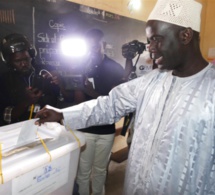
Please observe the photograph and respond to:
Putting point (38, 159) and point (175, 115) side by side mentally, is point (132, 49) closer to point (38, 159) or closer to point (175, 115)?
point (175, 115)

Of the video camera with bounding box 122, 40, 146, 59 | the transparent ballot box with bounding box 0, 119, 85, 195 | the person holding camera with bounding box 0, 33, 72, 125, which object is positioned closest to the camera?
the transparent ballot box with bounding box 0, 119, 85, 195

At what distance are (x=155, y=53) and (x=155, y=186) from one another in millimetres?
582

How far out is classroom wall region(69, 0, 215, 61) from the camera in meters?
1.67

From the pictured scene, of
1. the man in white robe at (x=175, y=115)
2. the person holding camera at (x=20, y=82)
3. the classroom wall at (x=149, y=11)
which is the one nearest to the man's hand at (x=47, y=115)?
the man in white robe at (x=175, y=115)

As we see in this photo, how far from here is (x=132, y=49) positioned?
1979 mm

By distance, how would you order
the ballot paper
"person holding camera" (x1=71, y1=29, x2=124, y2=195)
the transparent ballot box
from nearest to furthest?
1. the transparent ballot box
2. the ballot paper
3. "person holding camera" (x1=71, y1=29, x2=124, y2=195)

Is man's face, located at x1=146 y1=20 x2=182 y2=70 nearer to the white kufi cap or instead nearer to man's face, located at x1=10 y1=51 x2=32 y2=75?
the white kufi cap

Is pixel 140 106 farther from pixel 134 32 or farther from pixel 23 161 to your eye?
pixel 134 32

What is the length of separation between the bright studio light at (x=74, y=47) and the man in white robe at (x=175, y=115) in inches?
21.0

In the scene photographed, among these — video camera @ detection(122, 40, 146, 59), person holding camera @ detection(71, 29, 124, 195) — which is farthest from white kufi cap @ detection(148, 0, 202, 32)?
video camera @ detection(122, 40, 146, 59)

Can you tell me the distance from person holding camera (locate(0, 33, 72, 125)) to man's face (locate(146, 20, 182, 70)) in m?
0.67

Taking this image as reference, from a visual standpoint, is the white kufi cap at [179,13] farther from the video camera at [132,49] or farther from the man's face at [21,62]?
the video camera at [132,49]

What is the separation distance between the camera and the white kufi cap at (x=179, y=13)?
2.88ft

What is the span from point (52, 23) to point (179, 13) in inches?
30.0
